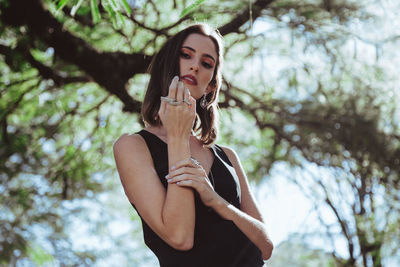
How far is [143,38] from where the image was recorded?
468 centimetres

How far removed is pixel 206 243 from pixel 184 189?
0.25 m

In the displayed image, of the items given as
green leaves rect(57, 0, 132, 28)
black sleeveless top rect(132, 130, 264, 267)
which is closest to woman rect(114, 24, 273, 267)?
black sleeveless top rect(132, 130, 264, 267)

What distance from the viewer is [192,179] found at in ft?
6.12

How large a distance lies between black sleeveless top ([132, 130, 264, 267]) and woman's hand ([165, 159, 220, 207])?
0.09m

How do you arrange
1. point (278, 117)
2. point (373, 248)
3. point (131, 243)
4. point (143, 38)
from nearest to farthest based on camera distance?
1. point (143, 38)
2. point (373, 248)
3. point (278, 117)
4. point (131, 243)

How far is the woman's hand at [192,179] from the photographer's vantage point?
185 cm

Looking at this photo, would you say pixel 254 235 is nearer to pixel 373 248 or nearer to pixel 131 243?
pixel 373 248

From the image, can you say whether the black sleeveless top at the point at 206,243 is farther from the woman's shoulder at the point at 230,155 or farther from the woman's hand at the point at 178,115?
the woman's shoulder at the point at 230,155

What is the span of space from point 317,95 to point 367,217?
1.37 m

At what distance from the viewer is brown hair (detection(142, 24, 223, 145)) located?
7.59 feet

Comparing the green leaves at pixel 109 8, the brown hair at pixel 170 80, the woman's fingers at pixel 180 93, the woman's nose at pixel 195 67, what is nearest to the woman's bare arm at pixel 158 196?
the woman's fingers at pixel 180 93

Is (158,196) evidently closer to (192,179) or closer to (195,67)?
(192,179)

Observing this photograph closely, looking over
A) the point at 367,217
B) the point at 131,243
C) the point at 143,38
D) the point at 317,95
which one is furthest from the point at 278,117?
the point at 131,243

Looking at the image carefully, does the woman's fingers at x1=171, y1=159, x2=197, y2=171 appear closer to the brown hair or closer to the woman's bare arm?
the woman's bare arm
